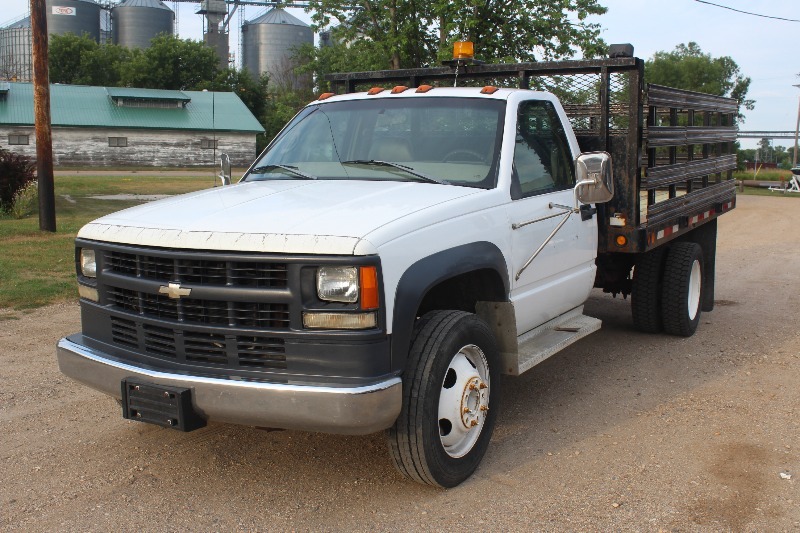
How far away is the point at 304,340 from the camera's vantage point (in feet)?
12.0

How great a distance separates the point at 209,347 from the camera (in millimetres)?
3828

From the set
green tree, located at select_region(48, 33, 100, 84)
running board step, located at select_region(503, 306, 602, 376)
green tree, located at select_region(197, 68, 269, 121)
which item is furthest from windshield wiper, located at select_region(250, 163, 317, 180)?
green tree, located at select_region(48, 33, 100, 84)

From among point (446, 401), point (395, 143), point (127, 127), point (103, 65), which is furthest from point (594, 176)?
point (103, 65)

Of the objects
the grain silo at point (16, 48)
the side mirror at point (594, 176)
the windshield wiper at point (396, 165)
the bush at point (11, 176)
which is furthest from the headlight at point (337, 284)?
the grain silo at point (16, 48)

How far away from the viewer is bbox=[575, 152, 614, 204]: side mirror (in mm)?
4664

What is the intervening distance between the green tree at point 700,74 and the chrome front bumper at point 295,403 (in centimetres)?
5660

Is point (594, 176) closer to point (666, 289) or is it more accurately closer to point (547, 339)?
point (547, 339)

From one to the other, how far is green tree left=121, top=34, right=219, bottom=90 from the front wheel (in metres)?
59.2

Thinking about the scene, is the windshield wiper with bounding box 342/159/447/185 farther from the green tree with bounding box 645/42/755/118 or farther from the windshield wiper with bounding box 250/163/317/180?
the green tree with bounding box 645/42/755/118

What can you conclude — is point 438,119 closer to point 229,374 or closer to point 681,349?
point 229,374

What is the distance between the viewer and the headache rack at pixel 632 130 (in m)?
6.22

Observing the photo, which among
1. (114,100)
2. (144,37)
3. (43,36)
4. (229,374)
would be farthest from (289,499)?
(144,37)

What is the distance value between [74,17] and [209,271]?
81596 mm

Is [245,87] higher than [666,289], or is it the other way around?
[245,87]
